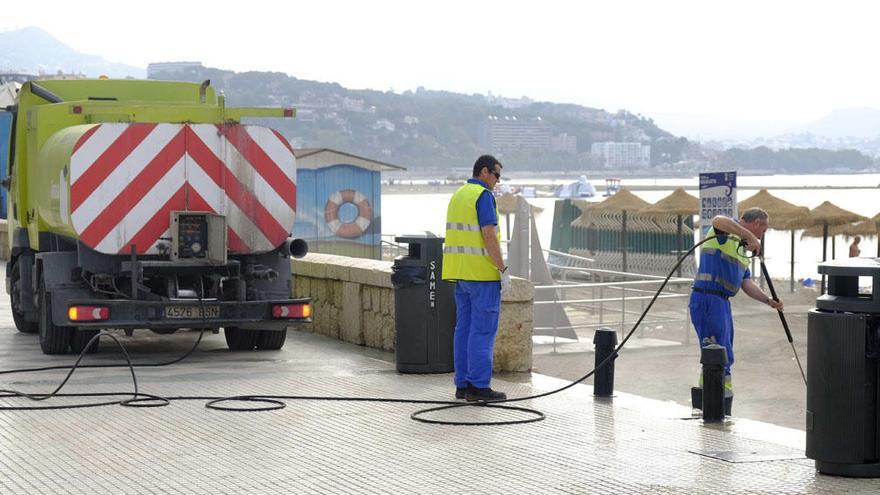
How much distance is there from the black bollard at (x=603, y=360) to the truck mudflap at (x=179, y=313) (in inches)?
124

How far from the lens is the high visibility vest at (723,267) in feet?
36.7

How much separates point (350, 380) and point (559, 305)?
10255 mm

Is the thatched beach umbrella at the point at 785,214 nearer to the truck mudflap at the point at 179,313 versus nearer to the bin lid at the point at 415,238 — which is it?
the truck mudflap at the point at 179,313

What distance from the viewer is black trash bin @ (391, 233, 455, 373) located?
11.4m

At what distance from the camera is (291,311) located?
12.6 meters

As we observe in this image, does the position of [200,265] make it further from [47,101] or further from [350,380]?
[47,101]

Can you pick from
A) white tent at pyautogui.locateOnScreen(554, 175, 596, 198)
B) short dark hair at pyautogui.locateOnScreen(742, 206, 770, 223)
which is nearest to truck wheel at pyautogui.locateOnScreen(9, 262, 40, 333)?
short dark hair at pyautogui.locateOnScreen(742, 206, 770, 223)

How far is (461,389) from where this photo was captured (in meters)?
10.3

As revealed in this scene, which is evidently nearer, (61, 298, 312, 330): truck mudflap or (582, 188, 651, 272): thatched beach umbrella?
(61, 298, 312, 330): truck mudflap

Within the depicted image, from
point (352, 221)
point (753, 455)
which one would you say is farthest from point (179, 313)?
point (352, 221)

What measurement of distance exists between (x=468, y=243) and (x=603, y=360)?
129cm

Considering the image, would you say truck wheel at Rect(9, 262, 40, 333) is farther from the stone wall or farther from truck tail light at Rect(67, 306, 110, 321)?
the stone wall

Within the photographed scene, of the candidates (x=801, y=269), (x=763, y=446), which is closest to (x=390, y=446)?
(x=763, y=446)

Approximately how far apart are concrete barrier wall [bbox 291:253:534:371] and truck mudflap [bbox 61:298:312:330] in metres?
0.85
